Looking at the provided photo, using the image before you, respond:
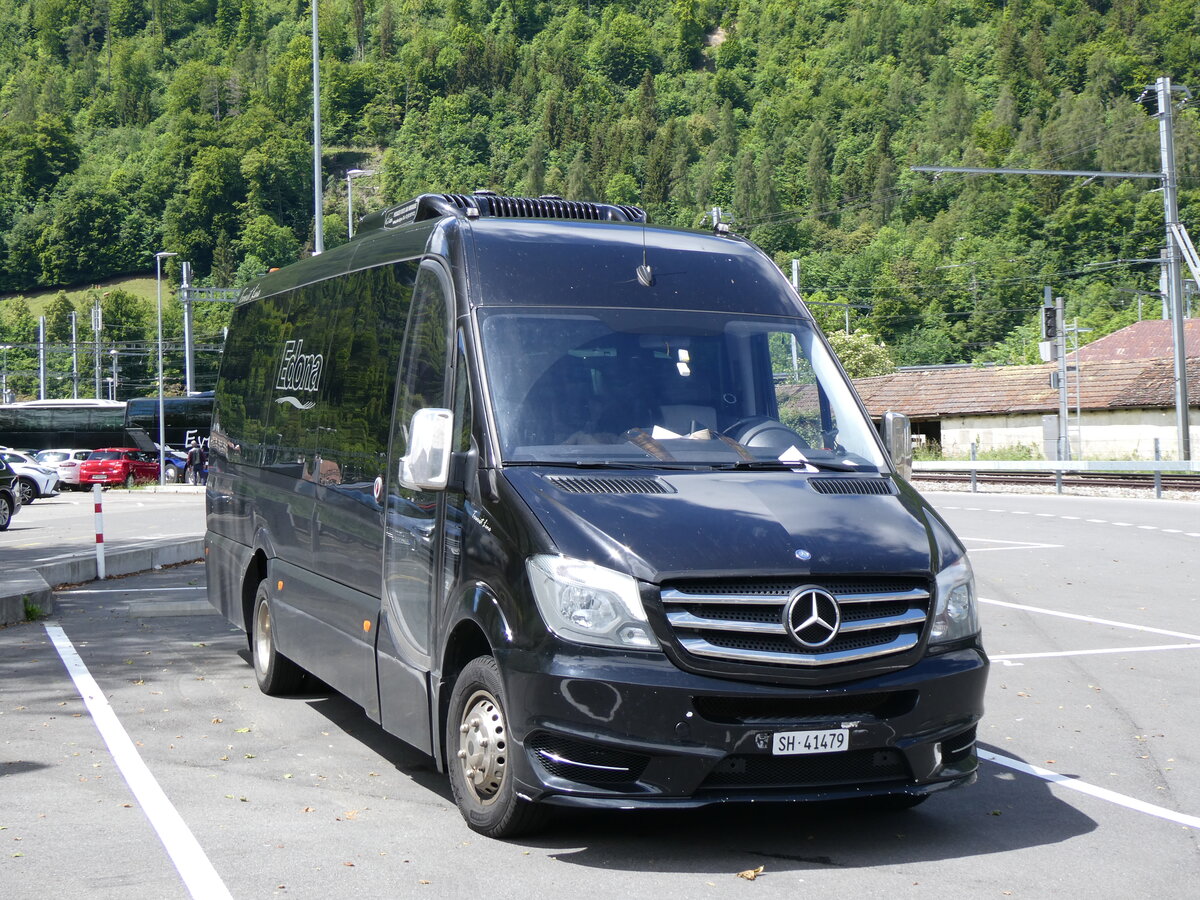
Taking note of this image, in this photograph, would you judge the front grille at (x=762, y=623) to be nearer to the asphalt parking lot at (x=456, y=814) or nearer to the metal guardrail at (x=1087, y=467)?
the asphalt parking lot at (x=456, y=814)

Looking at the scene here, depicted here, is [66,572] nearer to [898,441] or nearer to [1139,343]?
[898,441]

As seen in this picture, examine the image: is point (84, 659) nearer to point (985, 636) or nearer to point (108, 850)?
point (108, 850)

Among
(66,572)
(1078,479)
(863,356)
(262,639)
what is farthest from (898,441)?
(863,356)

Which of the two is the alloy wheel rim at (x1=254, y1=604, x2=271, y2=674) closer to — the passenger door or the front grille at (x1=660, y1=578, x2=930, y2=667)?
the passenger door

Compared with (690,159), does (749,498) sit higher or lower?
lower

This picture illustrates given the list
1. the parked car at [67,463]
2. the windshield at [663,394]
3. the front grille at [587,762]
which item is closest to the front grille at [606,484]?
the windshield at [663,394]

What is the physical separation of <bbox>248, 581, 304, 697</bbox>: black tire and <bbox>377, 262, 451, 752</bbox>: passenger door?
2.42 m

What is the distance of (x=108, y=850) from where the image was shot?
5727 millimetres

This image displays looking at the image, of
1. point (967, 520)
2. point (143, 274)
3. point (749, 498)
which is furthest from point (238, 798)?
point (143, 274)

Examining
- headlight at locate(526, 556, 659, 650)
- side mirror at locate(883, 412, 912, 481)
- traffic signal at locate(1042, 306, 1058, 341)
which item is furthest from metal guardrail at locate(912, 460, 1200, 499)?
headlight at locate(526, 556, 659, 650)

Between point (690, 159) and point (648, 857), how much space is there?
189545 mm

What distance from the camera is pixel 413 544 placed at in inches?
255

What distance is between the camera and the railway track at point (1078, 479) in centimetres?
3462

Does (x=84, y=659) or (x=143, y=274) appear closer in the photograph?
(x=84, y=659)
